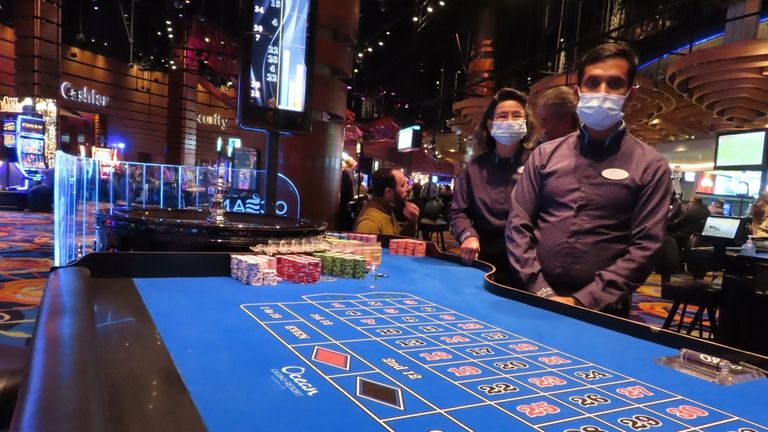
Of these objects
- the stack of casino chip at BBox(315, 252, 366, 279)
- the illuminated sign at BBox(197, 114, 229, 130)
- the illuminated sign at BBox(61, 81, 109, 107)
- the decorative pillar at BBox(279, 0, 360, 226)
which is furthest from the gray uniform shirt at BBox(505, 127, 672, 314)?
the illuminated sign at BBox(197, 114, 229, 130)

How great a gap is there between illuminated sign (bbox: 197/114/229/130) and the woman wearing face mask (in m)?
17.8

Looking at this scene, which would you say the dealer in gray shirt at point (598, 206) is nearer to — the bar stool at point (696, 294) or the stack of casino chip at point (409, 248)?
the stack of casino chip at point (409, 248)

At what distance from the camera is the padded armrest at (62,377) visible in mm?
549

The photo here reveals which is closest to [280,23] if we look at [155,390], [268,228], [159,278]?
[268,228]

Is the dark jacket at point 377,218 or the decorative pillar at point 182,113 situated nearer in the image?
the dark jacket at point 377,218

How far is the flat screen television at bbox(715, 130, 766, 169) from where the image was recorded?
23.8 feet

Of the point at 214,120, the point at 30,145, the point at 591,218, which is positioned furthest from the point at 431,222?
the point at 214,120

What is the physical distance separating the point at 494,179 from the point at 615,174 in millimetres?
799

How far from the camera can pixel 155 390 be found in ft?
2.56

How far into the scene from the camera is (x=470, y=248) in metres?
2.26

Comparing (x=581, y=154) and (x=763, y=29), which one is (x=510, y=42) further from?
(x=581, y=154)

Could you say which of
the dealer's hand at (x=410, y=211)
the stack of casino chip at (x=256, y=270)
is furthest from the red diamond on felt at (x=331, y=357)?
the dealer's hand at (x=410, y=211)

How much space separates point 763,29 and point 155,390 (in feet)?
36.0

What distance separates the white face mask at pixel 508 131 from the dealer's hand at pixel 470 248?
497mm
